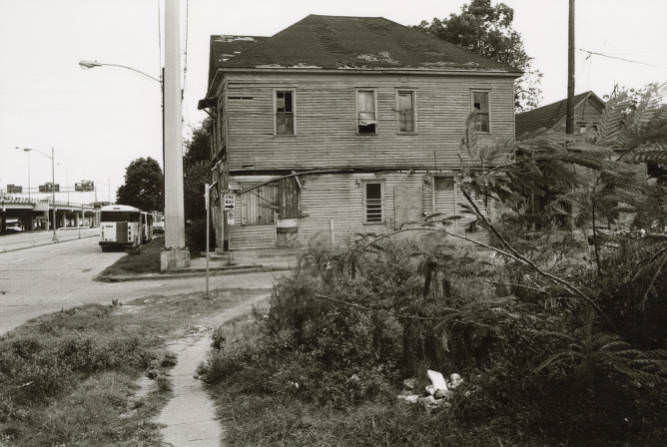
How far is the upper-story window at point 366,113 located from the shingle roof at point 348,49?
112cm

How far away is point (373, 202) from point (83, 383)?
20.2m

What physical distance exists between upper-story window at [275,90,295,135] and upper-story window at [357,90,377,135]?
269 centimetres

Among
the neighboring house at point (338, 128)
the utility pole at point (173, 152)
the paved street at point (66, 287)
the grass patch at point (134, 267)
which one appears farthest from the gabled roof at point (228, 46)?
the paved street at point (66, 287)

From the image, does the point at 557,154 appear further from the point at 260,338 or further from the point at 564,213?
the point at 260,338

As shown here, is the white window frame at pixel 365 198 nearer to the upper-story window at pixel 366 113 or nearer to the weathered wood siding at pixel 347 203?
the weathered wood siding at pixel 347 203

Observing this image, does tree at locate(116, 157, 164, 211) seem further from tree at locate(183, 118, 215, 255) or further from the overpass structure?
tree at locate(183, 118, 215, 255)

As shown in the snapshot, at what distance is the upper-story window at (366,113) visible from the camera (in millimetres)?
26938

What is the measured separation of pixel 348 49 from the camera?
91.7ft

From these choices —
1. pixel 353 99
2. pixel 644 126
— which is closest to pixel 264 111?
pixel 353 99

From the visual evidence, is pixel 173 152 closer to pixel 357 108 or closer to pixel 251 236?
pixel 251 236

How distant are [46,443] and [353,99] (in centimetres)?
2239

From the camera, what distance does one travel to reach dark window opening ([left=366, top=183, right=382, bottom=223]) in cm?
2694

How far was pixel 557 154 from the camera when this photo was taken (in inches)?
160

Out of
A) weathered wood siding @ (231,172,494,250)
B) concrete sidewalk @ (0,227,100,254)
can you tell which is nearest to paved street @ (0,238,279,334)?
weathered wood siding @ (231,172,494,250)
